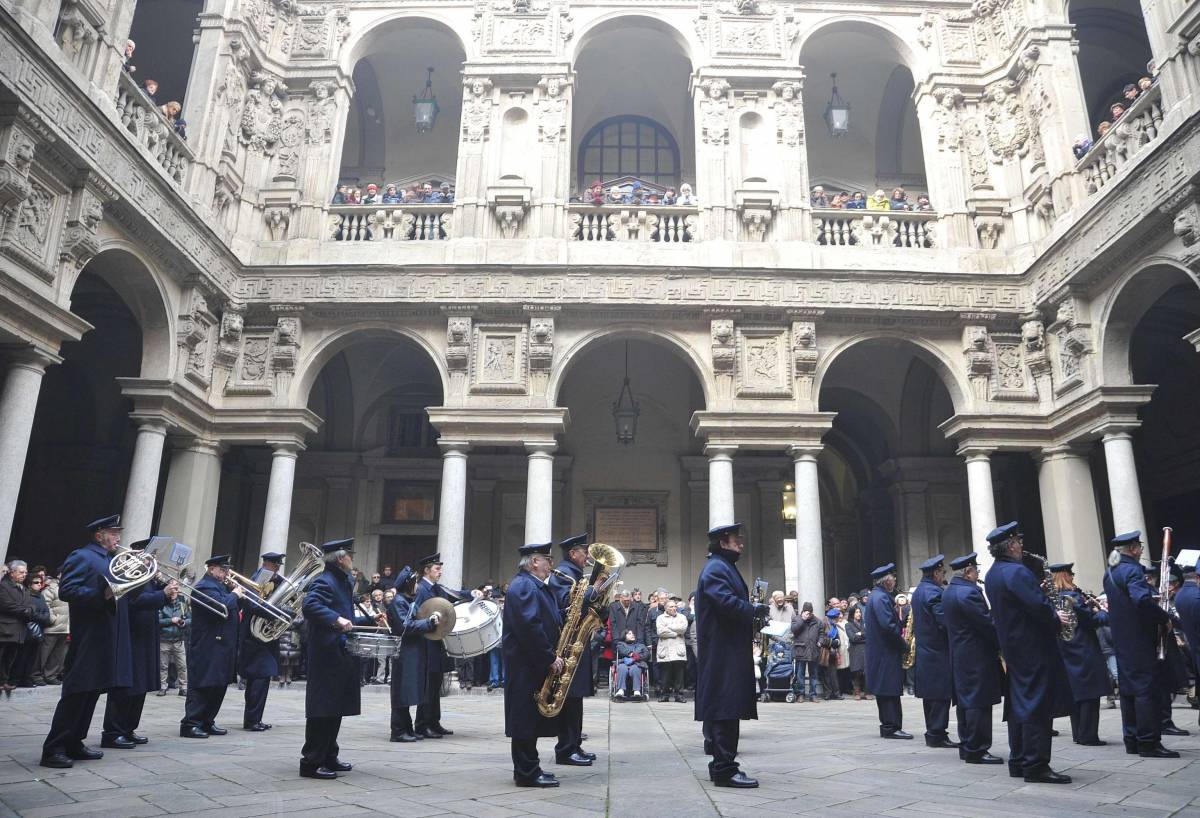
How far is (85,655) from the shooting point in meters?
5.97

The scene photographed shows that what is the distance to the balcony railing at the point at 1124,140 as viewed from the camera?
478 inches

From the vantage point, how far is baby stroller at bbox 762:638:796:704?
1307 centimetres

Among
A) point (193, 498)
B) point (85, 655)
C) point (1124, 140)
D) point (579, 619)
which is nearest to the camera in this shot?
point (85, 655)

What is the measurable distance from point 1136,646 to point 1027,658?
1942mm

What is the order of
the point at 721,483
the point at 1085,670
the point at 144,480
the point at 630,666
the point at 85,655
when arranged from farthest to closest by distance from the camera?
the point at 721,483
the point at 144,480
the point at 630,666
the point at 1085,670
the point at 85,655

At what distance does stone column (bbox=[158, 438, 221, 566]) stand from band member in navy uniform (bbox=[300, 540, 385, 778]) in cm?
926

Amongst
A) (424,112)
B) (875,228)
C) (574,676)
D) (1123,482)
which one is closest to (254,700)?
(574,676)

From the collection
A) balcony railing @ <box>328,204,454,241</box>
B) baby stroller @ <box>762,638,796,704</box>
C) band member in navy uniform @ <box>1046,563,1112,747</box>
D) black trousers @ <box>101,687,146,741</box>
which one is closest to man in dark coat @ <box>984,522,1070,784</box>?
band member in navy uniform @ <box>1046,563,1112,747</box>

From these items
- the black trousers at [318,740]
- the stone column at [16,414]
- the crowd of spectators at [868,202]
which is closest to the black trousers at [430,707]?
the black trousers at [318,740]

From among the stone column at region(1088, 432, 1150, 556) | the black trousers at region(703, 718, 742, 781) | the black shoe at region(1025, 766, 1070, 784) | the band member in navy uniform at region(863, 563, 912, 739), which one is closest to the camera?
the black trousers at region(703, 718, 742, 781)

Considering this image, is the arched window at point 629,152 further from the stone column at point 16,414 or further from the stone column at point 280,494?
the stone column at point 16,414

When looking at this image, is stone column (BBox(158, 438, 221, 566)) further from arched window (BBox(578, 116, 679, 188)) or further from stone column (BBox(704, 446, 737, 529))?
arched window (BBox(578, 116, 679, 188))

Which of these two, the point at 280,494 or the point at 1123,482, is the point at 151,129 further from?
the point at 1123,482

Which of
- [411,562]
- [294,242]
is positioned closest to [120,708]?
[294,242]
